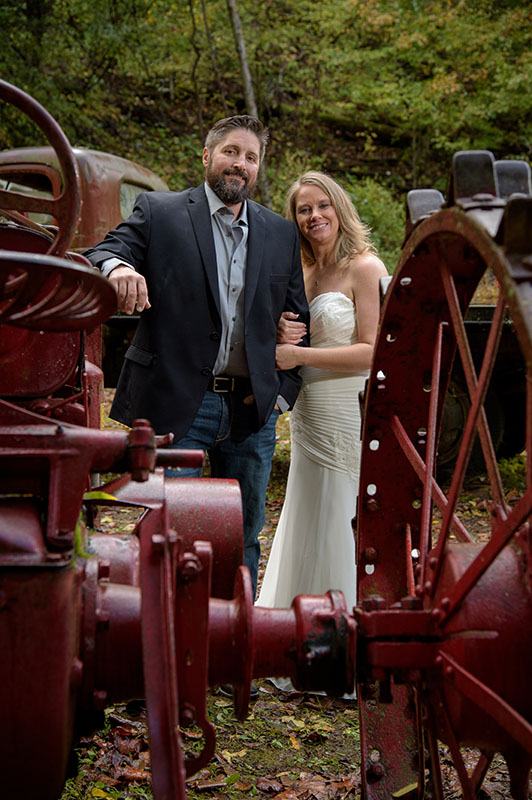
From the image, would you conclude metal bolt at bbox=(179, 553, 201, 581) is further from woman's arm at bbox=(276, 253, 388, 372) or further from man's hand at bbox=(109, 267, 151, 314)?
woman's arm at bbox=(276, 253, 388, 372)

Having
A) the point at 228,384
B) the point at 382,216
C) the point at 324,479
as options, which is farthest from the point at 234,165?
the point at 382,216

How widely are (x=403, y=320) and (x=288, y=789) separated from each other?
160 centimetres

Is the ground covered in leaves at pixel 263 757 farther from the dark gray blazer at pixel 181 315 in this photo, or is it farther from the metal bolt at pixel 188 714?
the dark gray blazer at pixel 181 315

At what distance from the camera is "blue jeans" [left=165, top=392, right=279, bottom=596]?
10.5 ft

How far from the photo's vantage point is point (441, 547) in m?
1.79

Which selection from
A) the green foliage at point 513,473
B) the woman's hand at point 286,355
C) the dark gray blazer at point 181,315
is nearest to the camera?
the dark gray blazer at point 181,315

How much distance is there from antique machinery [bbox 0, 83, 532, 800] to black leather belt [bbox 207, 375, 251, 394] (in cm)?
110

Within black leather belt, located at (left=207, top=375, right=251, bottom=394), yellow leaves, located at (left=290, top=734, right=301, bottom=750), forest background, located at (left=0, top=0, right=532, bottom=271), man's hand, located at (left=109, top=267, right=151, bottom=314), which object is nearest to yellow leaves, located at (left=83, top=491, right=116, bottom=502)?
man's hand, located at (left=109, top=267, right=151, bottom=314)

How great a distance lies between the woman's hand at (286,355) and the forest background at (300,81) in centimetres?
951

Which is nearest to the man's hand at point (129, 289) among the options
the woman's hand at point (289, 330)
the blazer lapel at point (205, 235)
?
the blazer lapel at point (205, 235)

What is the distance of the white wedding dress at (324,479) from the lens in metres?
3.58

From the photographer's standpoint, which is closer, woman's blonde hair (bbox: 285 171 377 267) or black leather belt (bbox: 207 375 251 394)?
black leather belt (bbox: 207 375 251 394)

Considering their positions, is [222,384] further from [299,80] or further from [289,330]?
[299,80]

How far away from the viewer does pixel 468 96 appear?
42.4 ft
